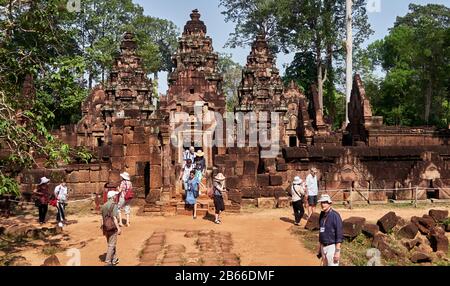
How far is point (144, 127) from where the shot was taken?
50.3ft

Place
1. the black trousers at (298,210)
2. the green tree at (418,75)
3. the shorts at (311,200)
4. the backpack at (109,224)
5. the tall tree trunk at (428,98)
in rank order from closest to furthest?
the backpack at (109,224) → the black trousers at (298,210) → the shorts at (311,200) → the green tree at (418,75) → the tall tree trunk at (428,98)

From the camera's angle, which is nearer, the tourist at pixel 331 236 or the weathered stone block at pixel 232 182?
the tourist at pixel 331 236

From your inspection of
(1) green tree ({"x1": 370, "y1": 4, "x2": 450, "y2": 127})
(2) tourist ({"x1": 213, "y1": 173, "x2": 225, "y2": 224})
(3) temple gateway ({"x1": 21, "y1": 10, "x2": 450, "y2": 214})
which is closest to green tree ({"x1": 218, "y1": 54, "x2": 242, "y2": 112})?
(1) green tree ({"x1": 370, "y1": 4, "x2": 450, "y2": 127})

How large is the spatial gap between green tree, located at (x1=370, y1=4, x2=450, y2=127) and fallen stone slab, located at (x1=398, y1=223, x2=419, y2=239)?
24.8 m

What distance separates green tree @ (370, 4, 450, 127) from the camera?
113 ft

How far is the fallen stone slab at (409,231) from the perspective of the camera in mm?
11266

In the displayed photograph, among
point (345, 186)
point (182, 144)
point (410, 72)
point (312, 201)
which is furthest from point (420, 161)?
point (410, 72)

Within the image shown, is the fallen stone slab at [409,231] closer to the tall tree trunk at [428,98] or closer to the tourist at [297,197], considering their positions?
the tourist at [297,197]

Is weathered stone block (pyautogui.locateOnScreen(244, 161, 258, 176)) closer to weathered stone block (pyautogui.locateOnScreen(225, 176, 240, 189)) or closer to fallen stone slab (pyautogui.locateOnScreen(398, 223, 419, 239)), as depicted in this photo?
weathered stone block (pyautogui.locateOnScreen(225, 176, 240, 189))

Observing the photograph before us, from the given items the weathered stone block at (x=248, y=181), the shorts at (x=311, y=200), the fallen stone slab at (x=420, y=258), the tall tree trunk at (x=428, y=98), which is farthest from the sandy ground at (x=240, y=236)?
the tall tree trunk at (x=428, y=98)

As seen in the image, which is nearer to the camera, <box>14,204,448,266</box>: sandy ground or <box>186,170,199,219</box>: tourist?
<box>14,204,448,266</box>: sandy ground

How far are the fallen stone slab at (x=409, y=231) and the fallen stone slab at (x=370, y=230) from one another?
759mm

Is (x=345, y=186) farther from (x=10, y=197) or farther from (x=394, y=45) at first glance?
(x=394, y=45)
